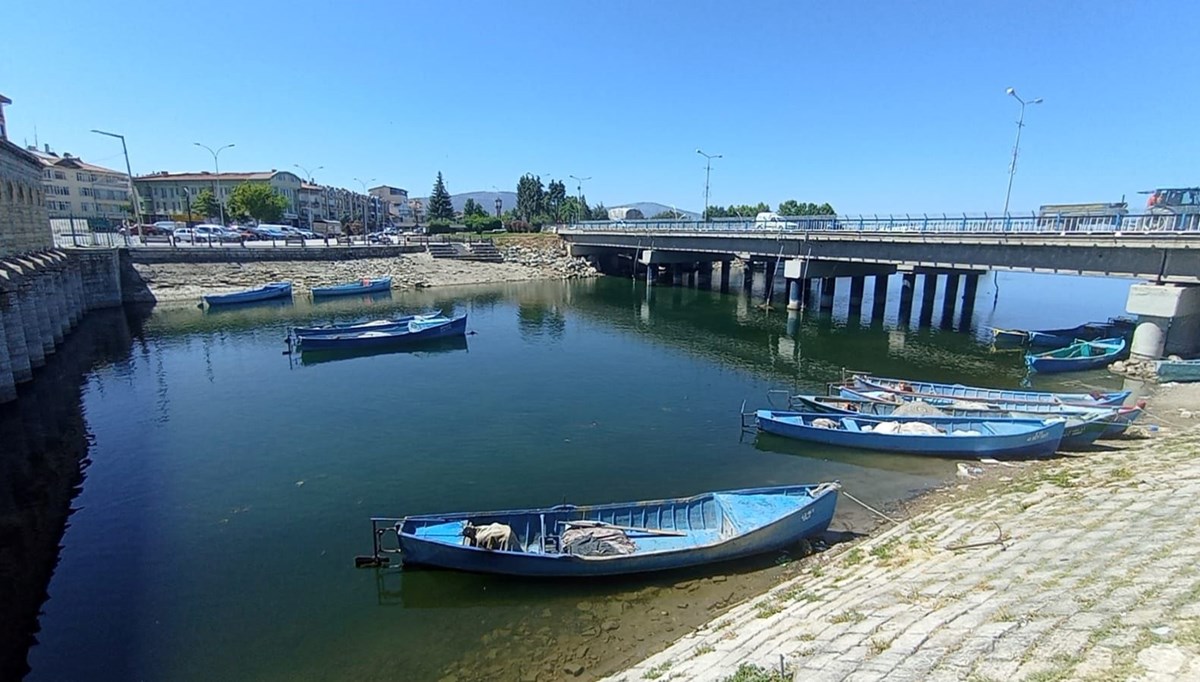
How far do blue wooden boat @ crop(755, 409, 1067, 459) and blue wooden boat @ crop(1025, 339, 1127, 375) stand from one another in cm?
1467

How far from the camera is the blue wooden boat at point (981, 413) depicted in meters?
22.2

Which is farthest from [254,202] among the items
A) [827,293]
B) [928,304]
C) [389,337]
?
[928,304]

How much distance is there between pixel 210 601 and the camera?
1409cm

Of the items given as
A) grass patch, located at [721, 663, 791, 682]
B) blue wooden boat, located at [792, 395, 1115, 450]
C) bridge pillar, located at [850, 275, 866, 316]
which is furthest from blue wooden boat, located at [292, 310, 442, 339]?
bridge pillar, located at [850, 275, 866, 316]

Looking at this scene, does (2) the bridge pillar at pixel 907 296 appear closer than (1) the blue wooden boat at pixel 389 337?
No

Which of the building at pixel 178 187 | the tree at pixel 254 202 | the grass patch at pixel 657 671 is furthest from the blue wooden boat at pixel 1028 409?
the building at pixel 178 187

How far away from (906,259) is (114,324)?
213 feet

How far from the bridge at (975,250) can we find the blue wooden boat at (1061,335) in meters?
5.12

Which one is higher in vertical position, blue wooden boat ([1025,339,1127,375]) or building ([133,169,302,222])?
building ([133,169,302,222])

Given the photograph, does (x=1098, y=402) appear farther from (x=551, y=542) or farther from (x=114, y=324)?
(x=114, y=324)

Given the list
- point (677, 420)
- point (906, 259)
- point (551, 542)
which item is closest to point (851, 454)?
point (677, 420)

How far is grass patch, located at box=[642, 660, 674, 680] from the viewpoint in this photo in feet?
33.3

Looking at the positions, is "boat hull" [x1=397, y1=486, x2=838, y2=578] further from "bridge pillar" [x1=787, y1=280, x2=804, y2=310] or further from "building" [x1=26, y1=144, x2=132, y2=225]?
"building" [x1=26, y1=144, x2=132, y2=225]

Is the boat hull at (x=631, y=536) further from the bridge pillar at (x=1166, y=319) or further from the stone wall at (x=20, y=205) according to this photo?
the stone wall at (x=20, y=205)
